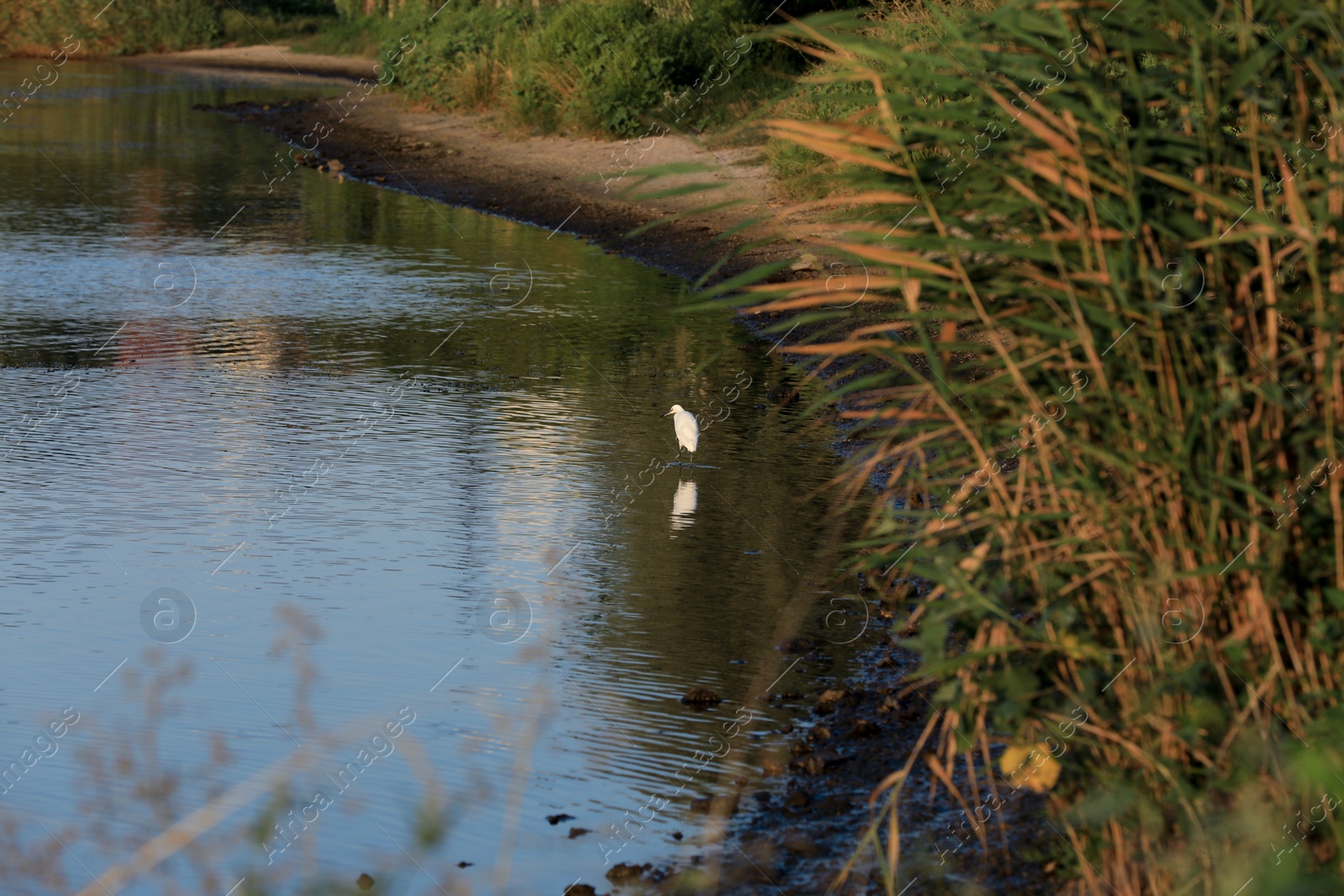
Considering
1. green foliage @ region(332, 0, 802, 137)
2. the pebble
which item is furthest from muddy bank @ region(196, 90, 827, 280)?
the pebble

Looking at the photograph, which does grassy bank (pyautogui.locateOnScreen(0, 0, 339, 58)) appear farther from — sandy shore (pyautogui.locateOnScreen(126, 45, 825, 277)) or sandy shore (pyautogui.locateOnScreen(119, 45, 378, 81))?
sandy shore (pyautogui.locateOnScreen(126, 45, 825, 277))

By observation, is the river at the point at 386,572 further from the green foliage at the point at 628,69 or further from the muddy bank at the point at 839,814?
the green foliage at the point at 628,69

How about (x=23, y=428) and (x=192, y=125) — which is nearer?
(x=23, y=428)

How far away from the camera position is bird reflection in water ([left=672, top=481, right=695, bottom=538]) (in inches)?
346

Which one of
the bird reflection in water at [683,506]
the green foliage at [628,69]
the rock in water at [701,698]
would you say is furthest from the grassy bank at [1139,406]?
the green foliage at [628,69]

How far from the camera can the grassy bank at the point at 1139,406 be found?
12.6ft

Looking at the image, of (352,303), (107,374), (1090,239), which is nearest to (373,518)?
(107,374)

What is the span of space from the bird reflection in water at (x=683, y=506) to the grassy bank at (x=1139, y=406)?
4547mm

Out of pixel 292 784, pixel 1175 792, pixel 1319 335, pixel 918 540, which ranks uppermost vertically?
pixel 1319 335

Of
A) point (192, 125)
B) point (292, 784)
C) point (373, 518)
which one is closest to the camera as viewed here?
point (292, 784)

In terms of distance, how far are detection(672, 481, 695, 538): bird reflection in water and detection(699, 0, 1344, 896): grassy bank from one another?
4.55m

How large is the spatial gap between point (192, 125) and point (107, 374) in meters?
23.2

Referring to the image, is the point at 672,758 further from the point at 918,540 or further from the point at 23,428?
the point at 23,428

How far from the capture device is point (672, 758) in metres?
5.82
